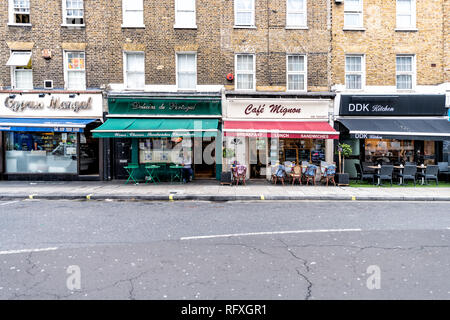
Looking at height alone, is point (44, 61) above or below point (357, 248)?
above

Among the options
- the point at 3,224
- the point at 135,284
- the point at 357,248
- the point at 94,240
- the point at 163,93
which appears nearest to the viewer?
the point at 135,284

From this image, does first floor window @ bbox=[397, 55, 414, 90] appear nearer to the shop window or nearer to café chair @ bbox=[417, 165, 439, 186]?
café chair @ bbox=[417, 165, 439, 186]

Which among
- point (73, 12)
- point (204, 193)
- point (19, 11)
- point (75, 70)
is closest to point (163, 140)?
point (204, 193)

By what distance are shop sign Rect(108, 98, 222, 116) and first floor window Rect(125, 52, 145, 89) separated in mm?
980

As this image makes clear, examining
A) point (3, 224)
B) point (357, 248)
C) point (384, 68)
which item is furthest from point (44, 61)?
point (384, 68)

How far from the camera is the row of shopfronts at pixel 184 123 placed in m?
15.2

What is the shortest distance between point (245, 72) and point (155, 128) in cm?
566

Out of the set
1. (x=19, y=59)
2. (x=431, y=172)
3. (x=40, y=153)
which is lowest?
(x=431, y=172)

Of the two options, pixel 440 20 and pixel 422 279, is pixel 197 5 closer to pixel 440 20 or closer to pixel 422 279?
pixel 440 20

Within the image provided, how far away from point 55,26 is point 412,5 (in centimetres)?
1886

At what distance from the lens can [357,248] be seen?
18.0ft

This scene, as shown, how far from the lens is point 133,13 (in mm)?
15586

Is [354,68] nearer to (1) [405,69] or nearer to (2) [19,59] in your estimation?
(1) [405,69]

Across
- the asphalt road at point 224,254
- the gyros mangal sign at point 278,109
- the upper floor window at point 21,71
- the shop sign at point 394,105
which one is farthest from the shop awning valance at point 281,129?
the upper floor window at point 21,71
